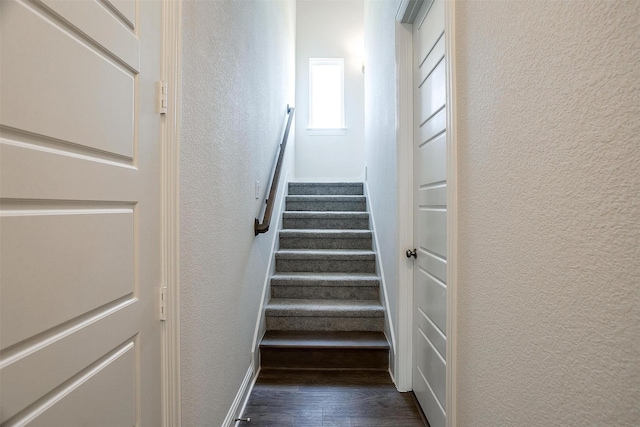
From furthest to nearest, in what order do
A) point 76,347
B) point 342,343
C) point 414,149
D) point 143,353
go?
point 342,343 < point 414,149 < point 143,353 < point 76,347

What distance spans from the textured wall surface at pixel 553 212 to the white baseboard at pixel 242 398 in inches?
44.8

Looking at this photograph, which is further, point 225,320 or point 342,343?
point 342,343

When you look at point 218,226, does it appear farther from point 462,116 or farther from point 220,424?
point 462,116

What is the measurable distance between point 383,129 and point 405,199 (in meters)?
0.79

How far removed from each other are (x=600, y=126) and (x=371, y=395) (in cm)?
193

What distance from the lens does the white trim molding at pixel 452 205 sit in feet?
3.87

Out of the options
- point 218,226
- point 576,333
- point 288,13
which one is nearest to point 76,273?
point 218,226

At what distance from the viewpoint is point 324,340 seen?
238 cm

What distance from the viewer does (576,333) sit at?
63 cm

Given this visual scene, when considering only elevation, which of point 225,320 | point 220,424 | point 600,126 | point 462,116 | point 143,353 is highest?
point 462,116

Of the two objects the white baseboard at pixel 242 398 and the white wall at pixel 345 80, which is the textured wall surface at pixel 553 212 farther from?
the white wall at pixel 345 80

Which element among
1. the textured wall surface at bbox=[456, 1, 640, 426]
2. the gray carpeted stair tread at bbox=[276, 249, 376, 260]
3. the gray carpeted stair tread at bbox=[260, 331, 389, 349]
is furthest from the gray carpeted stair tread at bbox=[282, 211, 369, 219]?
the textured wall surface at bbox=[456, 1, 640, 426]

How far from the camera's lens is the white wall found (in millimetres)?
5207

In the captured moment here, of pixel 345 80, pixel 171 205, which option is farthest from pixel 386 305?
pixel 345 80
